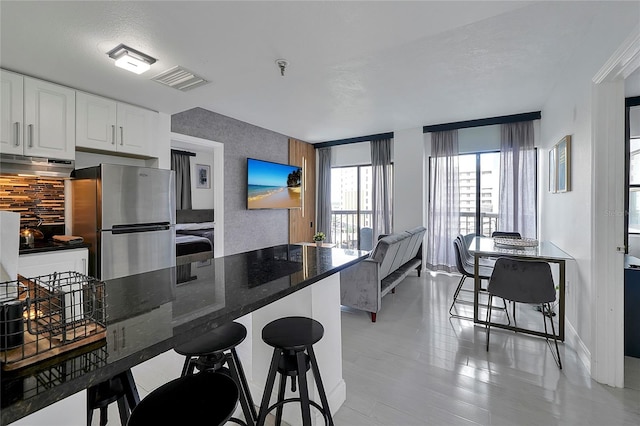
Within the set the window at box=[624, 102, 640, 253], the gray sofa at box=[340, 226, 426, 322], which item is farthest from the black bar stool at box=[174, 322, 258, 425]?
the window at box=[624, 102, 640, 253]

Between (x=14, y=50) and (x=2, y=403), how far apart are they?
2681 mm

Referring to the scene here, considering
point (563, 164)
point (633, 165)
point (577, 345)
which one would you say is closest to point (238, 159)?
point (563, 164)

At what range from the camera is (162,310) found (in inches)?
35.4

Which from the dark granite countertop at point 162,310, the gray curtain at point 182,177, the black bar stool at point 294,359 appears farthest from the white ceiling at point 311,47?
the gray curtain at point 182,177

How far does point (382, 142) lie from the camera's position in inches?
225

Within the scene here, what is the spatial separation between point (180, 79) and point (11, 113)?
129 centimetres

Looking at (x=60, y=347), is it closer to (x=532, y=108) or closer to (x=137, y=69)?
(x=137, y=69)

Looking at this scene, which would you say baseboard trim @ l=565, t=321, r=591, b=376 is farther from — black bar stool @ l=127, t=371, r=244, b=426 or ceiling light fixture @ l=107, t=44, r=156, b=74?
ceiling light fixture @ l=107, t=44, r=156, b=74

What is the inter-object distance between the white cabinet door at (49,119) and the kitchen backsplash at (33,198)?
54cm

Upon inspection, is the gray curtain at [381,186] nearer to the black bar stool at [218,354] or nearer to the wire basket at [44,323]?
the black bar stool at [218,354]

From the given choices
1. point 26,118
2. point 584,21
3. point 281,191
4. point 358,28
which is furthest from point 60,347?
point 281,191

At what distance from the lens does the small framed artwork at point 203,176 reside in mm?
7133

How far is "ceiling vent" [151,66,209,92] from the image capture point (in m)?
2.39

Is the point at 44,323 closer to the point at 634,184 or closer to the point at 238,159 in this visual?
the point at 238,159
